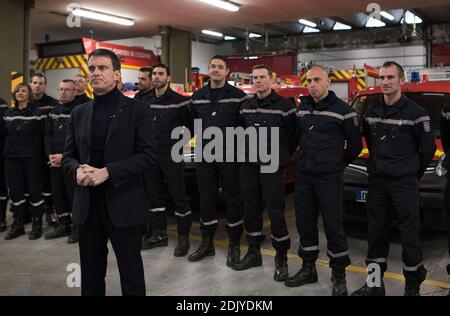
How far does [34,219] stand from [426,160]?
478 cm

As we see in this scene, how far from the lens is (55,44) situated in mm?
10648

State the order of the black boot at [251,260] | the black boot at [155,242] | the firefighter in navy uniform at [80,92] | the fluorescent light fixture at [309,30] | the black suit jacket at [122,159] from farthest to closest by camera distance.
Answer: the fluorescent light fixture at [309,30]
the firefighter in navy uniform at [80,92]
the black boot at [155,242]
the black boot at [251,260]
the black suit jacket at [122,159]

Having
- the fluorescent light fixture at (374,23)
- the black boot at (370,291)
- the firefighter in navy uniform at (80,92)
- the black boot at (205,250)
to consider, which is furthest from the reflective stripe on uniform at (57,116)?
the fluorescent light fixture at (374,23)

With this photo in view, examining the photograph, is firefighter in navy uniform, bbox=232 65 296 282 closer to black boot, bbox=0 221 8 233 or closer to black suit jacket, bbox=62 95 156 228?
black suit jacket, bbox=62 95 156 228

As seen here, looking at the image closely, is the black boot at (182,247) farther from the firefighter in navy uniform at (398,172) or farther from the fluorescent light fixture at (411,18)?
the fluorescent light fixture at (411,18)

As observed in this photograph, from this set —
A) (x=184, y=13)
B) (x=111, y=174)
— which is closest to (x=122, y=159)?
(x=111, y=174)

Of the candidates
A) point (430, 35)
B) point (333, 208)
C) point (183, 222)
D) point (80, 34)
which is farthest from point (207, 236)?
point (430, 35)

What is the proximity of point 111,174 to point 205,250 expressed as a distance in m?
2.47

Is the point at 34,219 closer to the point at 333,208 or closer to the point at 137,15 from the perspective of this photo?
the point at 333,208

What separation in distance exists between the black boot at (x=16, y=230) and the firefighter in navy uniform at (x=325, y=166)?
3721 millimetres

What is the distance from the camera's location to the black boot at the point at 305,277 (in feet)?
14.2

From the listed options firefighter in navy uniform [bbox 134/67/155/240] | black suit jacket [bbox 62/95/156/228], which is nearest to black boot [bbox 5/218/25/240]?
firefighter in navy uniform [bbox 134/67/155/240]

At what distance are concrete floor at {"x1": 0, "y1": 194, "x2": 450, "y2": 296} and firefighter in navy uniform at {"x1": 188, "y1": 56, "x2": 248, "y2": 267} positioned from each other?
1.12 ft

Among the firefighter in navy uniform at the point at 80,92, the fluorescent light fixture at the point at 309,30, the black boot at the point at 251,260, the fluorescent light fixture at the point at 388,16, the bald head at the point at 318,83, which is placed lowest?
the black boot at the point at 251,260
